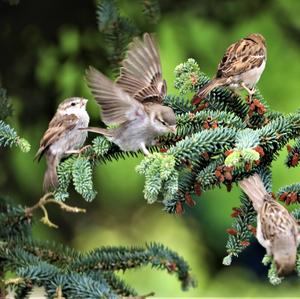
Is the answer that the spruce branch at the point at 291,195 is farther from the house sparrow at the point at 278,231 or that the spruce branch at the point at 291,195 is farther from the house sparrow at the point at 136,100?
the house sparrow at the point at 136,100

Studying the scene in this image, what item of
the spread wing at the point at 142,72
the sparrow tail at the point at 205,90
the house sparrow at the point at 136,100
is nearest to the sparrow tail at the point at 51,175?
the house sparrow at the point at 136,100

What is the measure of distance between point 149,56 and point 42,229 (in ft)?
6.78

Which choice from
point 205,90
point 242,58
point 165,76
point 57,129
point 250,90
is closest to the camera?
point 205,90

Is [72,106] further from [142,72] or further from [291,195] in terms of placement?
[291,195]

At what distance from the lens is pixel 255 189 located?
7.30ft

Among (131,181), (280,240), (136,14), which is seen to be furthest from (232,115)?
(131,181)

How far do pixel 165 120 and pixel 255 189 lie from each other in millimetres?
275

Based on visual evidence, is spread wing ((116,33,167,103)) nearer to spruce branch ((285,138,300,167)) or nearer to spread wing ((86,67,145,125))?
spread wing ((86,67,145,125))

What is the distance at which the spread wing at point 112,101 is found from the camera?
219 cm

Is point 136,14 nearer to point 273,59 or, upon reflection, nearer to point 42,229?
point 273,59

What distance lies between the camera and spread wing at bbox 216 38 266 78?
2.99 metres

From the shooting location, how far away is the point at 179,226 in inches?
172

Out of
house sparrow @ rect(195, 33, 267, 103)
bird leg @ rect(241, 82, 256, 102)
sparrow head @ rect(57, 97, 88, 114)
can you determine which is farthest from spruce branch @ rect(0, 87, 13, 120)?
bird leg @ rect(241, 82, 256, 102)

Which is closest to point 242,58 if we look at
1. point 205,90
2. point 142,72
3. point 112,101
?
→ point 205,90
